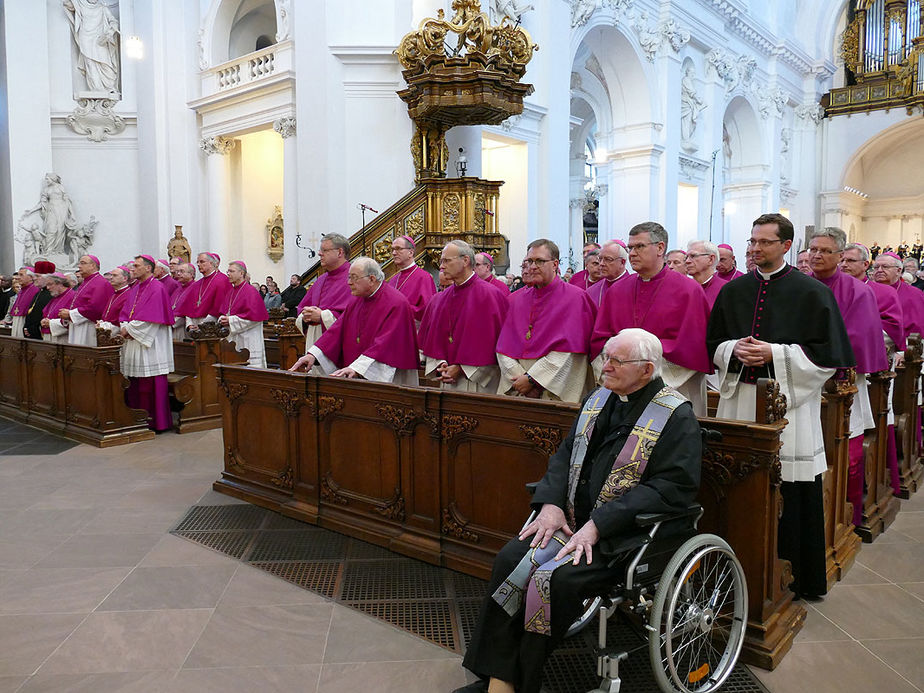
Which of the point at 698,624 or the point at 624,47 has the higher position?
the point at 624,47

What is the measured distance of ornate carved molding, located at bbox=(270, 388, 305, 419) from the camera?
16.2 ft

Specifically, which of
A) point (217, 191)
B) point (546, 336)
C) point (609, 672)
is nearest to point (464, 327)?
point (546, 336)

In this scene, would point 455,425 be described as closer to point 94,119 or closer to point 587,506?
point 587,506

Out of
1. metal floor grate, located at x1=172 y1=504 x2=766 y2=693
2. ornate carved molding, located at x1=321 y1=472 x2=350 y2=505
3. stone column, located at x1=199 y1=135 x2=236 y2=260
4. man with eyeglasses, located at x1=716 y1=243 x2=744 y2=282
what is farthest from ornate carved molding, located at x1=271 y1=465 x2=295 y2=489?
stone column, located at x1=199 y1=135 x2=236 y2=260

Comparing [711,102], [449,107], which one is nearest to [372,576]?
[449,107]

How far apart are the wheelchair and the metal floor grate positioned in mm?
182

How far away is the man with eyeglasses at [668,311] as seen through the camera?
411cm

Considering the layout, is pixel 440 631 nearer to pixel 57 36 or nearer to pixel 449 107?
pixel 449 107

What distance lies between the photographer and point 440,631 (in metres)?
3.41

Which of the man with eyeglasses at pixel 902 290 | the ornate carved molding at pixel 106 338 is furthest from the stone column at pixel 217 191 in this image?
the man with eyeglasses at pixel 902 290

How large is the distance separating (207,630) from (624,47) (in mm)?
16669

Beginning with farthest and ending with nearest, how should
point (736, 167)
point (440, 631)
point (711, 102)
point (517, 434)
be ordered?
point (736, 167) < point (711, 102) < point (517, 434) < point (440, 631)

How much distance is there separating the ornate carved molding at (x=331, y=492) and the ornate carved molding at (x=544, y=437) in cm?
159

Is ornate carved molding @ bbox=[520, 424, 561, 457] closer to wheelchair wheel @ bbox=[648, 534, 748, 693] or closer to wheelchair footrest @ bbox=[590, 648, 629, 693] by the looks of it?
wheelchair wheel @ bbox=[648, 534, 748, 693]
